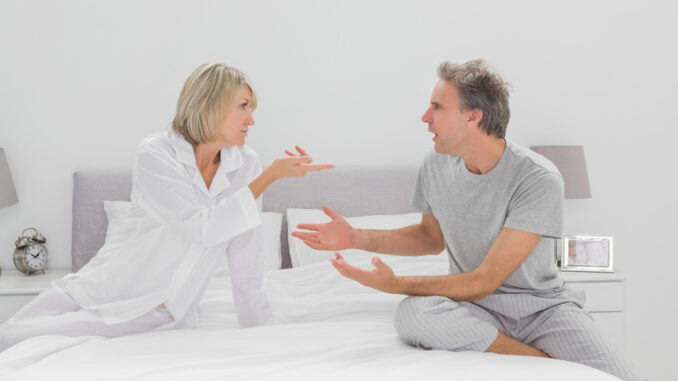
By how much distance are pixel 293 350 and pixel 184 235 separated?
1.93 feet

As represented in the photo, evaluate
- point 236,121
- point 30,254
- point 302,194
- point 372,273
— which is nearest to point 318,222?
point 302,194

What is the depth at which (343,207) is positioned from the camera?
10.2 ft

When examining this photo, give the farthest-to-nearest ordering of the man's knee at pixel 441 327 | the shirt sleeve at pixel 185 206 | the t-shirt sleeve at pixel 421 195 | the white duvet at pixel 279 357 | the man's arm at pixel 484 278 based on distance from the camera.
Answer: the t-shirt sleeve at pixel 421 195 < the shirt sleeve at pixel 185 206 < the man's arm at pixel 484 278 < the man's knee at pixel 441 327 < the white duvet at pixel 279 357

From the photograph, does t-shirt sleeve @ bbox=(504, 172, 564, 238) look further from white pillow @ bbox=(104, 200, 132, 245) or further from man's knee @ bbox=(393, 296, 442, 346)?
white pillow @ bbox=(104, 200, 132, 245)

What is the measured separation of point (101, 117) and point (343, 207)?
1244mm

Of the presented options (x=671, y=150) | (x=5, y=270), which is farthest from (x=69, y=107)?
(x=671, y=150)

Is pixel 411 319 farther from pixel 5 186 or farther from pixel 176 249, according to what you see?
pixel 5 186

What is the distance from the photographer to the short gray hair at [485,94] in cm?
199

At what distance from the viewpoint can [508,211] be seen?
1.92 m

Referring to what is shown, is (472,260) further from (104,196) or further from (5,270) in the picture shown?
(5,270)

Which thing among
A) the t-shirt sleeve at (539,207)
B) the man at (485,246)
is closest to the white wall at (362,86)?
the man at (485,246)

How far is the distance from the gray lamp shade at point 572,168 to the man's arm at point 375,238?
1.14 metres

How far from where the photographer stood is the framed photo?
118 inches

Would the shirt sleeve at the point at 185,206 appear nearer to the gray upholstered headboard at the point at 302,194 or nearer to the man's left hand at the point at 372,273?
the man's left hand at the point at 372,273
